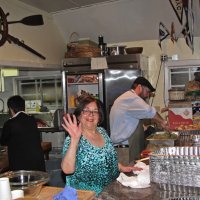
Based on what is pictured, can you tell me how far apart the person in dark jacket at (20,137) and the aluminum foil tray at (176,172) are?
192cm

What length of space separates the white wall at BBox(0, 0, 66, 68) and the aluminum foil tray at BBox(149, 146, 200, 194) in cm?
261

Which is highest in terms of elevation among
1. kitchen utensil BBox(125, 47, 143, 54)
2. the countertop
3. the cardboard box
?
kitchen utensil BBox(125, 47, 143, 54)

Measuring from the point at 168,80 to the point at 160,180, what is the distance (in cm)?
337

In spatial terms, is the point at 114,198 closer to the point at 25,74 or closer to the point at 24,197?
the point at 24,197

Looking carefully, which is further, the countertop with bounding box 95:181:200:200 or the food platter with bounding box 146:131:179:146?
the food platter with bounding box 146:131:179:146

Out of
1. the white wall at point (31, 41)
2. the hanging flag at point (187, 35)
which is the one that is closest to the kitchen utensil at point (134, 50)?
the hanging flag at point (187, 35)

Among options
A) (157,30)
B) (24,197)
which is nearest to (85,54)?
(157,30)

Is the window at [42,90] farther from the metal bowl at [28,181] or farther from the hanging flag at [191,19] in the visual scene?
the metal bowl at [28,181]

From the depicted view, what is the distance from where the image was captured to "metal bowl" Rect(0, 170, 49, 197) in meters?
1.30

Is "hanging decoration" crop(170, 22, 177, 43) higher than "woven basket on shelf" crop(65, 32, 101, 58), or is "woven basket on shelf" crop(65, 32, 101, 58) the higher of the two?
"hanging decoration" crop(170, 22, 177, 43)

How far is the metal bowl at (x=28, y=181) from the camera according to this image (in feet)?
4.28

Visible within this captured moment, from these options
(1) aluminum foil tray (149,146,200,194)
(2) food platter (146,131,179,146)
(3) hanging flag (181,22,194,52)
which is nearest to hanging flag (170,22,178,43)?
(3) hanging flag (181,22,194,52)

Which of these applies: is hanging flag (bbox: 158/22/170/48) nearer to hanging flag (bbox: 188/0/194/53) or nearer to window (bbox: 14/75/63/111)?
hanging flag (bbox: 188/0/194/53)

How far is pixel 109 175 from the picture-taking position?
2016mm
